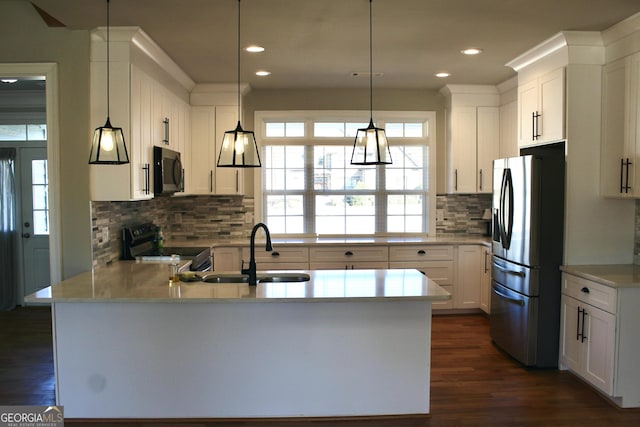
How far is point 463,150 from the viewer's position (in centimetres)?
547

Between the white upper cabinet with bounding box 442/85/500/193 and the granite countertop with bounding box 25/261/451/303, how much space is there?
8.31 ft

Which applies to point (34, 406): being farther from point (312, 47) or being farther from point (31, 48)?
point (312, 47)

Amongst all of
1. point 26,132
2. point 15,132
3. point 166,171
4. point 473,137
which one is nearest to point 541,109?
point 473,137

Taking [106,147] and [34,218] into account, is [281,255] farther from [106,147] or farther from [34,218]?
[34,218]

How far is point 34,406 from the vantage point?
3102 mm

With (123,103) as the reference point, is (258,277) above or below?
below

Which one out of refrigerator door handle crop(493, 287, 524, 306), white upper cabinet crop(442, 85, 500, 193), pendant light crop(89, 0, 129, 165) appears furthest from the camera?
white upper cabinet crop(442, 85, 500, 193)

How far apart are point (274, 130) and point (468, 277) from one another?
2.79 metres

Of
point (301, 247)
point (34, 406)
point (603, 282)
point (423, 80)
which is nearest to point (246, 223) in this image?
point (301, 247)

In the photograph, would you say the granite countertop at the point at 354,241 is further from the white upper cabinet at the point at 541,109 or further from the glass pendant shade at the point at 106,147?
the glass pendant shade at the point at 106,147

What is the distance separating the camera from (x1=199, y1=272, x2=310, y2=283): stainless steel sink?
325cm

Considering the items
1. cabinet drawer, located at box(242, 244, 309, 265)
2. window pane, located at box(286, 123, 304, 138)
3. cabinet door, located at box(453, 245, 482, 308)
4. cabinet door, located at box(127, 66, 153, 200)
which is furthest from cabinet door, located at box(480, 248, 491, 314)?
cabinet door, located at box(127, 66, 153, 200)

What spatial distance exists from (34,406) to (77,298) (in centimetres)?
102

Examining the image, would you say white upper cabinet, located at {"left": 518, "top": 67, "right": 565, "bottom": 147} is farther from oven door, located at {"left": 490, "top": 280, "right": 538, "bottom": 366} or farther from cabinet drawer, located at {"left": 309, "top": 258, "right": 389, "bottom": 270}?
cabinet drawer, located at {"left": 309, "top": 258, "right": 389, "bottom": 270}
